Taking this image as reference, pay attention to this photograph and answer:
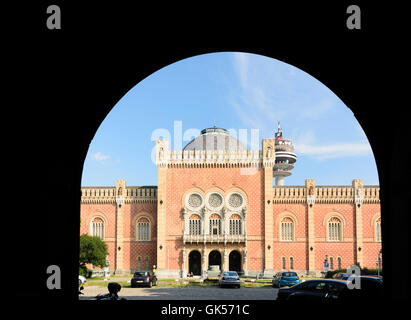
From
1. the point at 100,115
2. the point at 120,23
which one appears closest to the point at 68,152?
the point at 100,115

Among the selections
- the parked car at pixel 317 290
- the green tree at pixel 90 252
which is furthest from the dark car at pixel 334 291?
the green tree at pixel 90 252

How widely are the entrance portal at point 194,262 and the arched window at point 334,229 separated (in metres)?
13.3

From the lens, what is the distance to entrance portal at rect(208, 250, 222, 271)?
48031 mm

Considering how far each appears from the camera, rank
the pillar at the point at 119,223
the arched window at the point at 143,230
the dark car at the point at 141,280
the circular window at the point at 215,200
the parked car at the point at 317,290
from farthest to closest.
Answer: the arched window at the point at 143,230, the pillar at the point at 119,223, the circular window at the point at 215,200, the dark car at the point at 141,280, the parked car at the point at 317,290

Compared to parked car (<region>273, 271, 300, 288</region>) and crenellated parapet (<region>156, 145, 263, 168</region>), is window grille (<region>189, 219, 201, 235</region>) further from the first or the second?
parked car (<region>273, 271, 300, 288</region>)

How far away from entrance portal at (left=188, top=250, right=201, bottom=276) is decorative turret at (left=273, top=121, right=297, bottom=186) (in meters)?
33.7

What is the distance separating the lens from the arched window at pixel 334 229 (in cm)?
4912

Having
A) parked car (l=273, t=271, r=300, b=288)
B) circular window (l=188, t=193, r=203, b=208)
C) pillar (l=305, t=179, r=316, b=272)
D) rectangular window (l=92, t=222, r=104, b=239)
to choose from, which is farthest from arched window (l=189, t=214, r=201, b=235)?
parked car (l=273, t=271, r=300, b=288)

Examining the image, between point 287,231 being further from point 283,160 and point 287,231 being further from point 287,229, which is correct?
point 283,160

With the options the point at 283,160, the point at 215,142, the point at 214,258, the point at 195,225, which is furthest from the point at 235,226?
the point at 283,160

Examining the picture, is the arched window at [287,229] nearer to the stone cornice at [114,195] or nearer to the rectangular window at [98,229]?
the stone cornice at [114,195]

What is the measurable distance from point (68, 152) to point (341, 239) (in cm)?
4490
